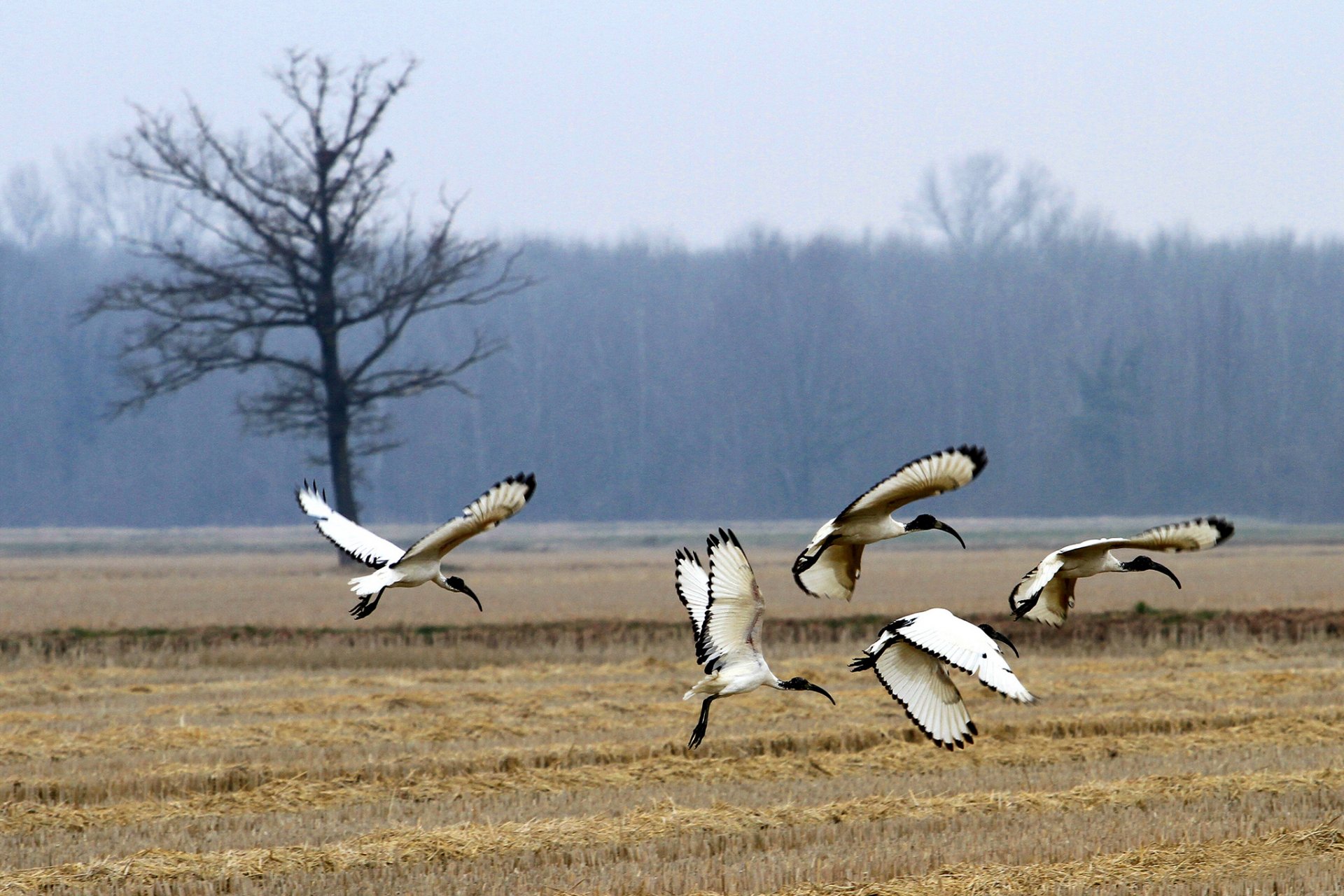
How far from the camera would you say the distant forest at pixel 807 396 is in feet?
281

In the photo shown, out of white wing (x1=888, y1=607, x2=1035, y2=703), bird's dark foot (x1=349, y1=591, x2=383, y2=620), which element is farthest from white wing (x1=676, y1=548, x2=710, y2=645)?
bird's dark foot (x1=349, y1=591, x2=383, y2=620)

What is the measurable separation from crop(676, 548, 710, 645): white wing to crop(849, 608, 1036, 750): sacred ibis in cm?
91

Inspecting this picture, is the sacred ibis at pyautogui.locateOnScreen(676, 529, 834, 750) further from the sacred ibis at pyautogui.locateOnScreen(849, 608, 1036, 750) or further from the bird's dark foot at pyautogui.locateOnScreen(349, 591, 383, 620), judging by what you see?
the bird's dark foot at pyautogui.locateOnScreen(349, 591, 383, 620)

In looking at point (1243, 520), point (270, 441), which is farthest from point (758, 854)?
point (270, 441)

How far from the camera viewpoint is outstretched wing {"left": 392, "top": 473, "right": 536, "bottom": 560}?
6.07m

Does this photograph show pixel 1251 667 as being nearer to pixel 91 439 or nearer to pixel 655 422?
pixel 655 422

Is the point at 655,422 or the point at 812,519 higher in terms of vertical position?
the point at 655,422

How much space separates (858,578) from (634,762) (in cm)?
563

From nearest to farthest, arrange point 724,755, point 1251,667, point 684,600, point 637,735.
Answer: point 684,600 < point 724,755 < point 637,735 < point 1251,667

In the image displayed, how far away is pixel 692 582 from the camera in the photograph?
8031 millimetres

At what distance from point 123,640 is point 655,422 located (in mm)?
75584

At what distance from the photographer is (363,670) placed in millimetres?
19172

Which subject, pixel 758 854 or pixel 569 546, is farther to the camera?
pixel 569 546

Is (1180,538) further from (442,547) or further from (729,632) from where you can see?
(442,547)
